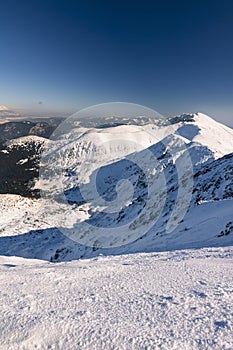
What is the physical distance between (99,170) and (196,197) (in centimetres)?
6340

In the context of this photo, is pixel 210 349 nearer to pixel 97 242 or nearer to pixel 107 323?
pixel 107 323

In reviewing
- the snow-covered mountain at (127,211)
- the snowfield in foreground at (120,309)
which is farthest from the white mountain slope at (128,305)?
the snow-covered mountain at (127,211)

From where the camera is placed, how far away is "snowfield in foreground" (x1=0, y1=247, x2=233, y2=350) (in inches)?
170

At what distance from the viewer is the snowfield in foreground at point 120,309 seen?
433 cm

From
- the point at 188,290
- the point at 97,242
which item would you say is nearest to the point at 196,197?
the point at 97,242

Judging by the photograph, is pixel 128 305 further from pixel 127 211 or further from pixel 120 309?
pixel 127 211

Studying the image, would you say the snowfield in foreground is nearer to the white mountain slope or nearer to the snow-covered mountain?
the white mountain slope

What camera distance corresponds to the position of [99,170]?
88.4 metres

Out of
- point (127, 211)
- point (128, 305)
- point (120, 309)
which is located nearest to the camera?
point (120, 309)

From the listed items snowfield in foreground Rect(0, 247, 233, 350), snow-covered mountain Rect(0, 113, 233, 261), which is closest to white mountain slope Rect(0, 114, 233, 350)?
snowfield in foreground Rect(0, 247, 233, 350)

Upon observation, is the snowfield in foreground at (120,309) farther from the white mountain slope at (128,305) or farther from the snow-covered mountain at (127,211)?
the snow-covered mountain at (127,211)

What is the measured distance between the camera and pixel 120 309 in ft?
18.0

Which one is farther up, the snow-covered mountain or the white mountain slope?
the white mountain slope

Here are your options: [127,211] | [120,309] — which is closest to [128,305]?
[120,309]
